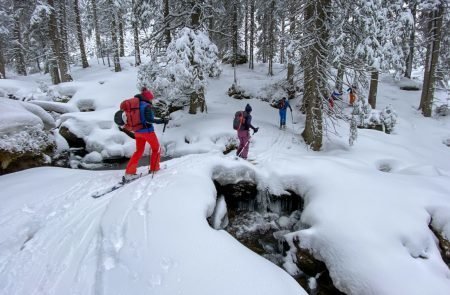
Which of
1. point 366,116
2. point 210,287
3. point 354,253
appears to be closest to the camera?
point 210,287

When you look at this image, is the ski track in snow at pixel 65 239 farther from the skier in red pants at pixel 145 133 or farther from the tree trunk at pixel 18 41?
the tree trunk at pixel 18 41

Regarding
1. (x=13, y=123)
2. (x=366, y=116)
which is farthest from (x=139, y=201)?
(x=366, y=116)

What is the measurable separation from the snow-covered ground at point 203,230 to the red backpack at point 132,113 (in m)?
1.26

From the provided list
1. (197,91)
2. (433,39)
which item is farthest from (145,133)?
(433,39)

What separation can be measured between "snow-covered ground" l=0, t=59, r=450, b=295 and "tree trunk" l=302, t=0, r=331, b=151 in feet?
7.54

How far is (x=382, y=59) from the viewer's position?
54.9ft

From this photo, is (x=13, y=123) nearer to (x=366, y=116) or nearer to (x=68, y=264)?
(x=68, y=264)

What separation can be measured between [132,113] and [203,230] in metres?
3.28

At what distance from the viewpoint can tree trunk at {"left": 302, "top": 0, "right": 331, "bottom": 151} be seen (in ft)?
33.5

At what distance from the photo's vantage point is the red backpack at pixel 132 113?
21.6 feet

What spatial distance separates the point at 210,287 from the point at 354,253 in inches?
117

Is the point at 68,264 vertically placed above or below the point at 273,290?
above

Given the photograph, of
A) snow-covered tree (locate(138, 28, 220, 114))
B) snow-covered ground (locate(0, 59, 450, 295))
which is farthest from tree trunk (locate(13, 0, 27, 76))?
snow-covered ground (locate(0, 59, 450, 295))

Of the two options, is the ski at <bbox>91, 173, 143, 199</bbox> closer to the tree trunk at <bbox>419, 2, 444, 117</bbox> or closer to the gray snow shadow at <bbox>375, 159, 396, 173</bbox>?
the gray snow shadow at <bbox>375, 159, 396, 173</bbox>
